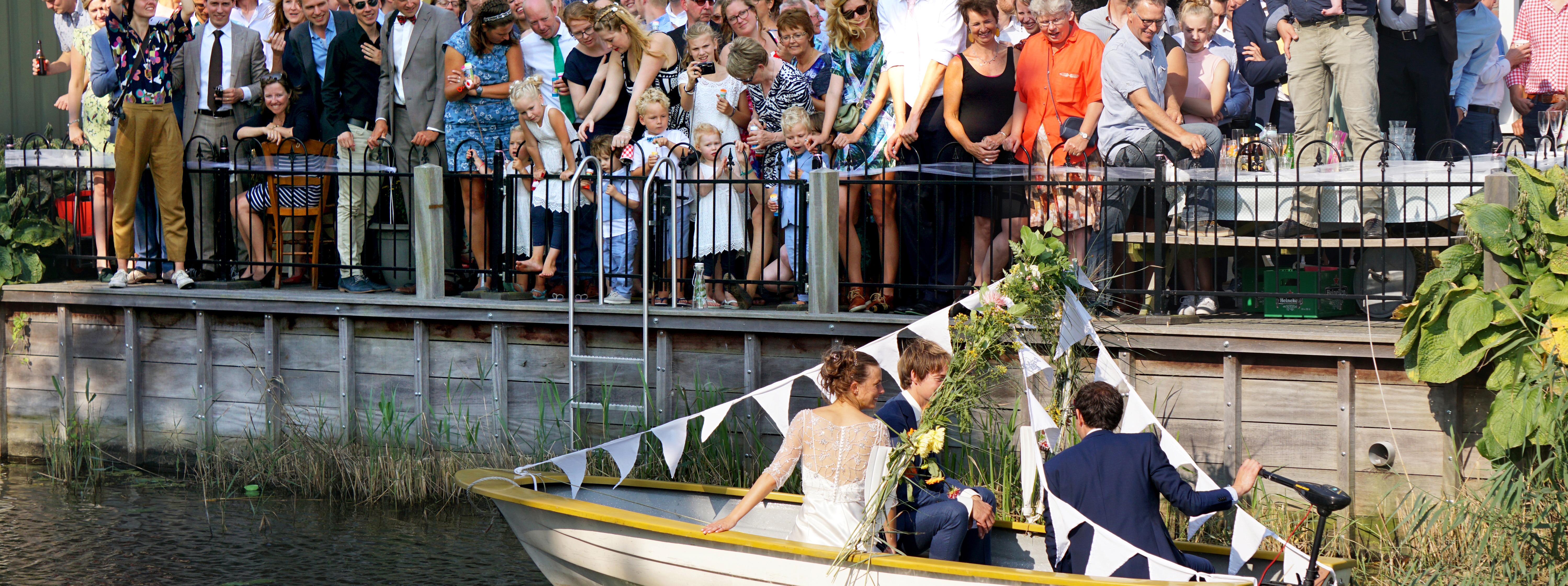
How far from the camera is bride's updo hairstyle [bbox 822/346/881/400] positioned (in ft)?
18.0

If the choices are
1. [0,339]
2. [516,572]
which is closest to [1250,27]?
[516,572]

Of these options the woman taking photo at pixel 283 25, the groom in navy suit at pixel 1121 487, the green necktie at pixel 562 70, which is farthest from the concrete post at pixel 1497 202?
the woman taking photo at pixel 283 25

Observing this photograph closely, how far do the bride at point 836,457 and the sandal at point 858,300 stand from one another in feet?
6.91

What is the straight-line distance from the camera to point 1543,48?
371 inches

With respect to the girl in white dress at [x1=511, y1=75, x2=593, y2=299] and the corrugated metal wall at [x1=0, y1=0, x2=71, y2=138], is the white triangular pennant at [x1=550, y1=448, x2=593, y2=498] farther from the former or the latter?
the corrugated metal wall at [x1=0, y1=0, x2=71, y2=138]

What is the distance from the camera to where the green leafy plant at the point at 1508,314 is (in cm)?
580

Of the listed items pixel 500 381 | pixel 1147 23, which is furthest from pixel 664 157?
pixel 1147 23

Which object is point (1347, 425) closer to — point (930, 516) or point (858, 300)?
point (930, 516)

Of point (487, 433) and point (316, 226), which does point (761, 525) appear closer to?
point (487, 433)

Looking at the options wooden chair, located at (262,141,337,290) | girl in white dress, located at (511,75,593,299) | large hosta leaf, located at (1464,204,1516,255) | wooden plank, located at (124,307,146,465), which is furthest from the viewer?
wooden chair, located at (262,141,337,290)

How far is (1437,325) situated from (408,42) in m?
6.30

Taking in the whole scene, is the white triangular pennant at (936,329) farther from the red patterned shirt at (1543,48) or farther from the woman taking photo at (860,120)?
the red patterned shirt at (1543,48)

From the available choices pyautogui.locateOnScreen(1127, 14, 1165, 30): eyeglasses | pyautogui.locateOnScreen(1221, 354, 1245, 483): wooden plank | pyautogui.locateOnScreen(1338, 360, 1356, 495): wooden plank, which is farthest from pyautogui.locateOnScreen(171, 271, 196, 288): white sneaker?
pyautogui.locateOnScreen(1338, 360, 1356, 495): wooden plank

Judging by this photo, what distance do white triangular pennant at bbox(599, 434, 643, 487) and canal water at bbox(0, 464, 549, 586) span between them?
0.77 m
